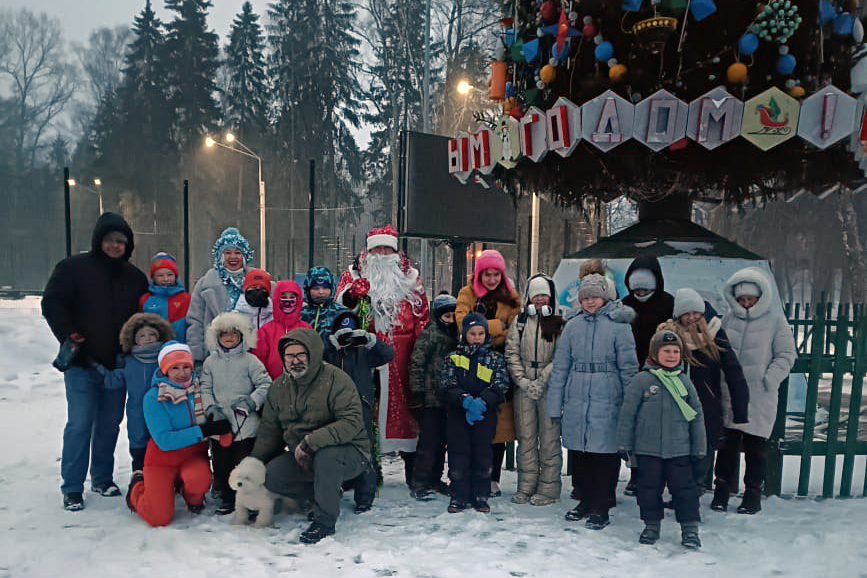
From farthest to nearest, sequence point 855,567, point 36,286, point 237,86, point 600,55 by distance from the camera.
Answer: point 36,286 → point 237,86 → point 600,55 → point 855,567

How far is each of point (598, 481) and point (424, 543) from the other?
1261mm

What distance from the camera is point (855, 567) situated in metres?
3.47

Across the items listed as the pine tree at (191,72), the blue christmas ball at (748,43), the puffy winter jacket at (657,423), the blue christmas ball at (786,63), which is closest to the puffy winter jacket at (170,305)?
the puffy winter jacket at (657,423)

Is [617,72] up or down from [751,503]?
up

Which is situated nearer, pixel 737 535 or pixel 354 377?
pixel 737 535

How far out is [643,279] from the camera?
4273mm

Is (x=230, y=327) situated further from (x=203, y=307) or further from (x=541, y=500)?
(x=541, y=500)

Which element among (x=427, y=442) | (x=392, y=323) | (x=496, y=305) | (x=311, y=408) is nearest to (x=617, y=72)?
(x=496, y=305)

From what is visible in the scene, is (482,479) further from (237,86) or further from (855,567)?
(237,86)

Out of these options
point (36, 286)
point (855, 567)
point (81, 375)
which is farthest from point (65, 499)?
point (36, 286)

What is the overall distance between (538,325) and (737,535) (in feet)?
6.06

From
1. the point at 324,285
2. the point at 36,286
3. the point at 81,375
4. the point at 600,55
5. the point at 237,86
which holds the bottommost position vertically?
the point at 36,286

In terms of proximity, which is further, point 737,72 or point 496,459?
point 496,459

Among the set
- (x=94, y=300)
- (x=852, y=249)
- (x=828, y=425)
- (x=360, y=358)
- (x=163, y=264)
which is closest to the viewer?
(x=94, y=300)
